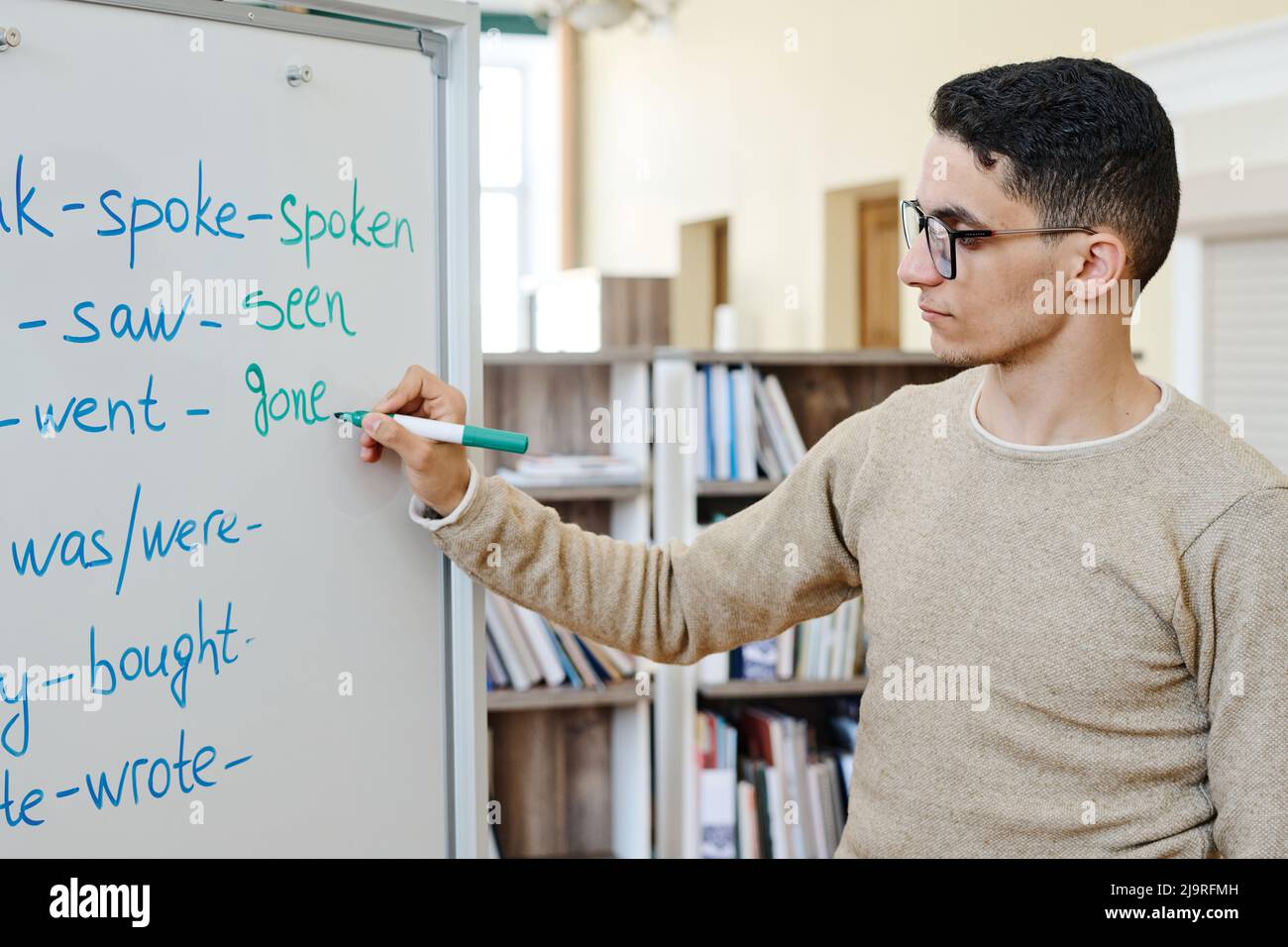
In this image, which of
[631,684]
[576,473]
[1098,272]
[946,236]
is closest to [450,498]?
[946,236]

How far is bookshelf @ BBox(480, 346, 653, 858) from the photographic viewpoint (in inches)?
114

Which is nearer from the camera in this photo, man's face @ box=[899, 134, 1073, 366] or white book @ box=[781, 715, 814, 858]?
man's face @ box=[899, 134, 1073, 366]

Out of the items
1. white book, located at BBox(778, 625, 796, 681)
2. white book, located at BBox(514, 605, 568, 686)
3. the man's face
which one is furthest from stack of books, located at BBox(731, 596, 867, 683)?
the man's face

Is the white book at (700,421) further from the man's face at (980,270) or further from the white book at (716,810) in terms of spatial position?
the man's face at (980,270)

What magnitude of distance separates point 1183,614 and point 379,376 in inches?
27.5

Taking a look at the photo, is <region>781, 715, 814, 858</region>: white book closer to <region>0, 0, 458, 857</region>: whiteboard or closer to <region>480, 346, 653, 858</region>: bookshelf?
<region>480, 346, 653, 858</region>: bookshelf

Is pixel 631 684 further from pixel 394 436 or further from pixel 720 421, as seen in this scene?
pixel 394 436

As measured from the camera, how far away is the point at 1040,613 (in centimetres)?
106

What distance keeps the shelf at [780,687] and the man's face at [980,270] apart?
179 centimetres

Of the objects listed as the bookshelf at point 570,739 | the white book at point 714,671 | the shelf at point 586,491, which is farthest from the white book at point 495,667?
the white book at point 714,671

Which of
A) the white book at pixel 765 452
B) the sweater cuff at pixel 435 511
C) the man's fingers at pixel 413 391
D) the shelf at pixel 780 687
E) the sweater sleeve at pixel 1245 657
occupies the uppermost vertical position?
the man's fingers at pixel 413 391

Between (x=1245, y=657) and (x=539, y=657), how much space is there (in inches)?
74.5

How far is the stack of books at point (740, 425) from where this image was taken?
279 centimetres

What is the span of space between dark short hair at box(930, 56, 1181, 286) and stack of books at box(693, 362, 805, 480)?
1712mm
